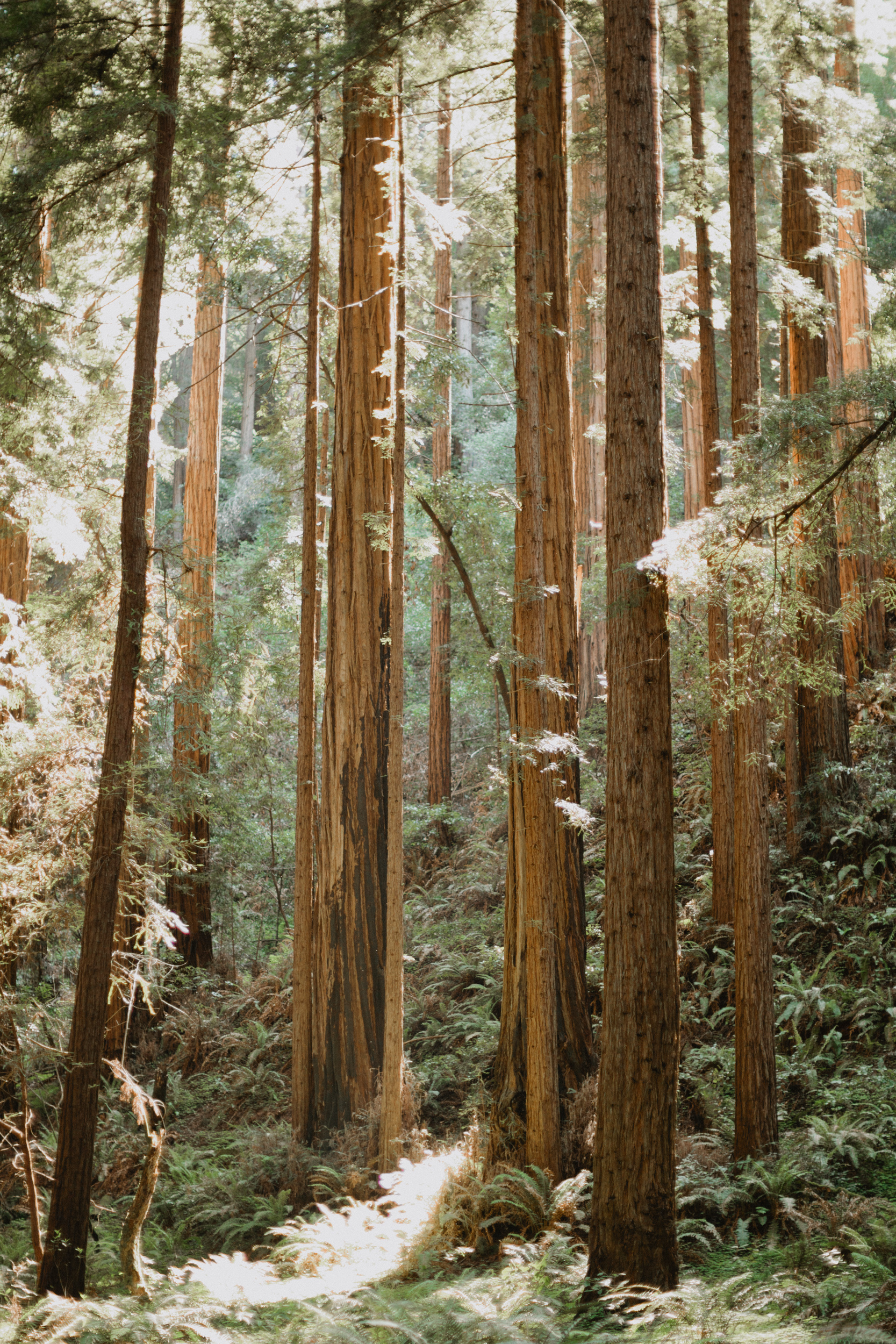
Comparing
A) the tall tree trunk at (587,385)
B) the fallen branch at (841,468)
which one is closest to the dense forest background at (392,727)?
the fallen branch at (841,468)

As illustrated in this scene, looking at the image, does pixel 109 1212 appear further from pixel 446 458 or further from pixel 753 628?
pixel 446 458

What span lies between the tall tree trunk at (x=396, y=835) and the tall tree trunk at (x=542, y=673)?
0.81 metres

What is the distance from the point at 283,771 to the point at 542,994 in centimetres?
991

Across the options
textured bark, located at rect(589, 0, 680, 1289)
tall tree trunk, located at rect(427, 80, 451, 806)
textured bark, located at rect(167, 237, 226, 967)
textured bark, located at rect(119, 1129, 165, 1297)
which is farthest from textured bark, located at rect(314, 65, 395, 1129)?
tall tree trunk, located at rect(427, 80, 451, 806)

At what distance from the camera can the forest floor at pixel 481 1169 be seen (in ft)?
14.8

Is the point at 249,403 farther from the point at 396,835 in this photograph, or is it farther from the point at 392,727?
the point at 396,835

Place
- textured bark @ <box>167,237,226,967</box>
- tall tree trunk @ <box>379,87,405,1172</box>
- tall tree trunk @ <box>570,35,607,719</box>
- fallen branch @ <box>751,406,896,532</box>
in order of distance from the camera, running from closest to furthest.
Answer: fallen branch @ <box>751,406,896,532</box>
tall tree trunk @ <box>379,87,405,1172</box>
textured bark @ <box>167,237,226,967</box>
tall tree trunk @ <box>570,35,607,719</box>

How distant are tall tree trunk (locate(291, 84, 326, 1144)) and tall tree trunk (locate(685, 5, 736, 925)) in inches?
138

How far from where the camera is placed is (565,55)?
8.62 meters

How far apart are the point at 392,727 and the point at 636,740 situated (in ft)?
9.18

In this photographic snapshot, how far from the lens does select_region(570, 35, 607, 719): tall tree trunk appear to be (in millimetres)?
12250

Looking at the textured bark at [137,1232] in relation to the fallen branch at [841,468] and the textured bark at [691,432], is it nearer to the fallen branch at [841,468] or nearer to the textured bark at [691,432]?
the fallen branch at [841,468]

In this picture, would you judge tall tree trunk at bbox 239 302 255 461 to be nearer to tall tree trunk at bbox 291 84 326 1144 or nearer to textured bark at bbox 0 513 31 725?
textured bark at bbox 0 513 31 725

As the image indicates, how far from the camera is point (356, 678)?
920cm
